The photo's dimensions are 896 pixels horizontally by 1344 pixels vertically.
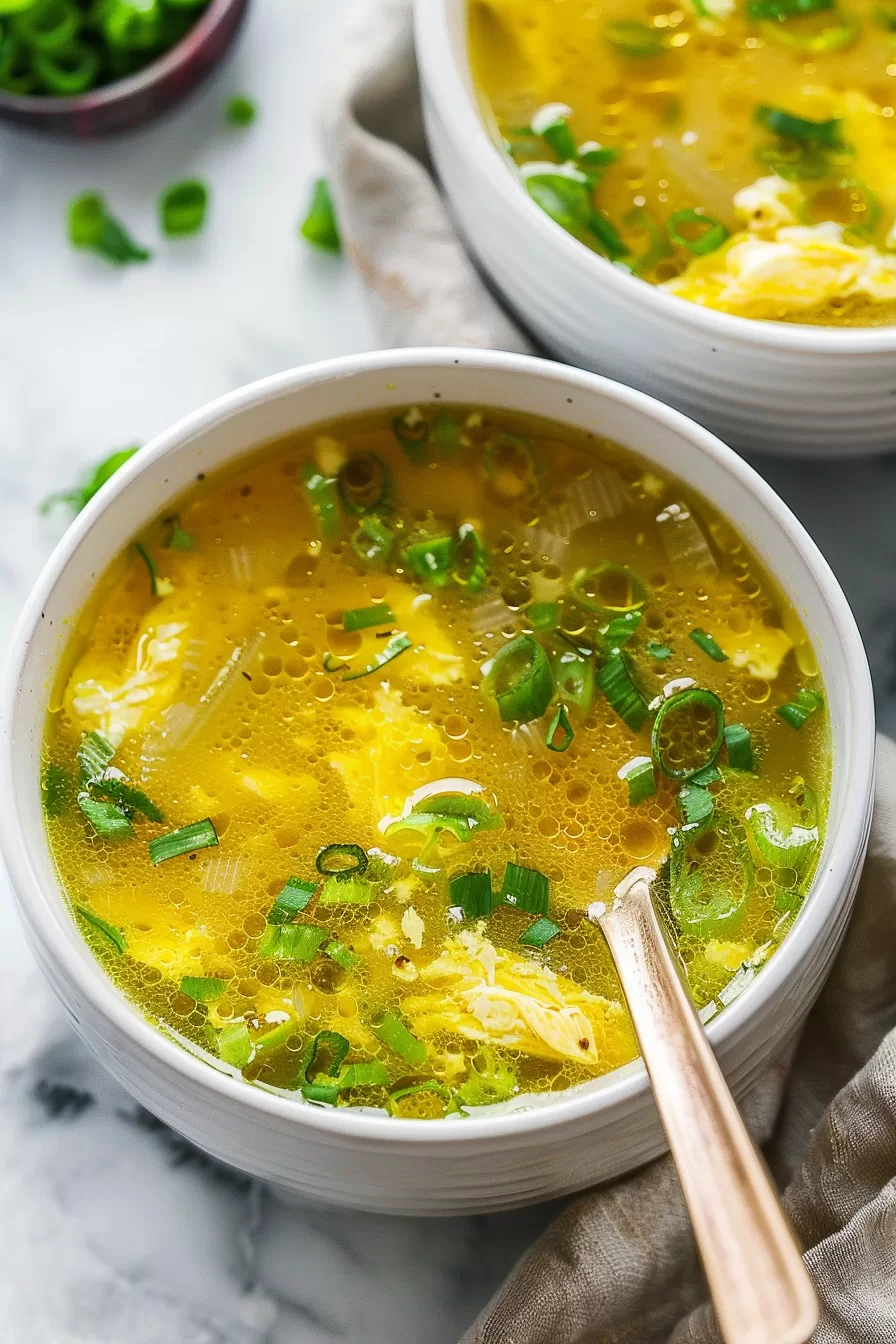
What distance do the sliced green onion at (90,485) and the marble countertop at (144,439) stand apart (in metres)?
0.02

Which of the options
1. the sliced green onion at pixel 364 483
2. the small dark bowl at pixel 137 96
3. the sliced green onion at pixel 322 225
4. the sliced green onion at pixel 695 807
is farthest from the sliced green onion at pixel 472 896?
the small dark bowl at pixel 137 96

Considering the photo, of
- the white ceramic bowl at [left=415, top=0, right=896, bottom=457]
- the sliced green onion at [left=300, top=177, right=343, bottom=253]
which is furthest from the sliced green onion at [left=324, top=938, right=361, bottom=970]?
the sliced green onion at [left=300, top=177, right=343, bottom=253]

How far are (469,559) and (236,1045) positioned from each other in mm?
556

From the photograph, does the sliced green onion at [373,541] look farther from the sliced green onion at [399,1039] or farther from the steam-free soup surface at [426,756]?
the sliced green onion at [399,1039]

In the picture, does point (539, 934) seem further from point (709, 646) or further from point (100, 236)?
point (100, 236)

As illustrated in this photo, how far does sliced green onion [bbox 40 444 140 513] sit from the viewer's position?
1.95 meters

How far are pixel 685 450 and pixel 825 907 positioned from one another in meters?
0.48

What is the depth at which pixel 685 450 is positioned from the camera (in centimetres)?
156

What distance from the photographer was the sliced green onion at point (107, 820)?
4.95 feet

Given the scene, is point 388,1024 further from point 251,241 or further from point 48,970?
point 251,241

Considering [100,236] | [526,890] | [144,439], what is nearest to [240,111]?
[100,236]

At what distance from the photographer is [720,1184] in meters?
1.08

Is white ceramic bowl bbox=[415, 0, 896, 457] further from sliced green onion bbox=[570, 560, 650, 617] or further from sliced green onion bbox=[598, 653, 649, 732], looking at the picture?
sliced green onion bbox=[598, 653, 649, 732]

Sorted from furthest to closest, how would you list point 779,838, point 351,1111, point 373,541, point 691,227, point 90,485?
point 90,485 < point 691,227 < point 373,541 < point 779,838 < point 351,1111
